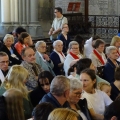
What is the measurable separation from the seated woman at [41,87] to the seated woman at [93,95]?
421mm

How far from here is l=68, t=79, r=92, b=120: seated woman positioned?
4699 millimetres

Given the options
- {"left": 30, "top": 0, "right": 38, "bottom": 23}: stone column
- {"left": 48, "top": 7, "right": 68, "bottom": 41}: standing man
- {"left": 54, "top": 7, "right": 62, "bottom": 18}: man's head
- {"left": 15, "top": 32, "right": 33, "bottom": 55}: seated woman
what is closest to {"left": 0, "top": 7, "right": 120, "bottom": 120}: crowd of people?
{"left": 15, "top": 32, "right": 33, "bottom": 55}: seated woman

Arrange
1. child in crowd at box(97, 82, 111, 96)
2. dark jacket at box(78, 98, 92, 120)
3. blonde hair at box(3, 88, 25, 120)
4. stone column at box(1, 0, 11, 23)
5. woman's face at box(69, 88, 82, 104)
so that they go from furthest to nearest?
stone column at box(1, 0, 11, 23) → child in crowd at box(97, 82, 111, 96) → dark jacket at box(78, 98, 92, 120) → woman's face at box(69, 88, 82, 104) → blonde hair at box(3, 88, 25, 120)

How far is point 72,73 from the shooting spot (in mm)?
6246

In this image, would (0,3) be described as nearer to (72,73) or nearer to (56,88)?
(72,73)

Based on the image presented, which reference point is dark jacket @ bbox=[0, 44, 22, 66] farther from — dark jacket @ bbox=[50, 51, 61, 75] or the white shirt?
the white shirt

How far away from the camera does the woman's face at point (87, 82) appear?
5.27 meters

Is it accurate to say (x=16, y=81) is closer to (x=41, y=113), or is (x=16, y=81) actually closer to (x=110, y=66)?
(x=41, y=113)

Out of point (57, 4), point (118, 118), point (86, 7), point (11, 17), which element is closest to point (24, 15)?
point (11, 17)

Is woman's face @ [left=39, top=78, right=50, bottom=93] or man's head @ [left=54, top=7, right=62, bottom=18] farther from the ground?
man's head @ [left=54, top=7, right=62, bottom=18]

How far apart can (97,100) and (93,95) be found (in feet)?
0.25

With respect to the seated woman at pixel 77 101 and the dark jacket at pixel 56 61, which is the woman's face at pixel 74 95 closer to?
the seated woman at pixel 77 101

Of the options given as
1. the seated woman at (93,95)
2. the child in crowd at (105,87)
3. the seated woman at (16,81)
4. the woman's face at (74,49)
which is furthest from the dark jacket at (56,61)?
the seated woman at (16,81)

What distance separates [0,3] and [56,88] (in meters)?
9.84
